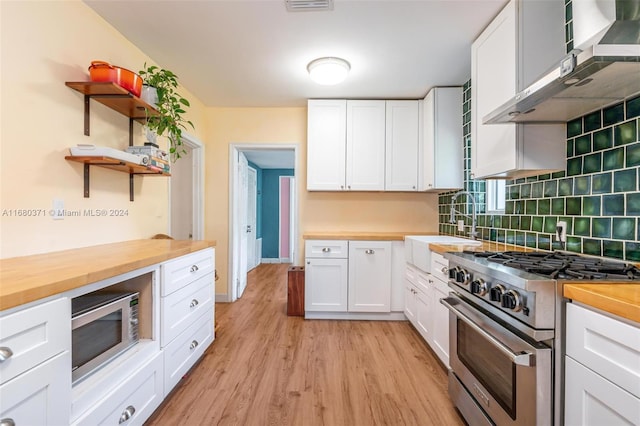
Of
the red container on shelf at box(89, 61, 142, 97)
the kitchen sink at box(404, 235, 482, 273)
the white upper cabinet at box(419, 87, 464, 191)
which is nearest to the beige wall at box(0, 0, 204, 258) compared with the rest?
the red container on shelf at box(89, 61, 142, 97)

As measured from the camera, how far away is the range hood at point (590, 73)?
946 millimetres

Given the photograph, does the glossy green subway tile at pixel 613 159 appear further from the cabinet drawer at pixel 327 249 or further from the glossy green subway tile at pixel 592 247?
the cabinet drawer at pixel 327 249

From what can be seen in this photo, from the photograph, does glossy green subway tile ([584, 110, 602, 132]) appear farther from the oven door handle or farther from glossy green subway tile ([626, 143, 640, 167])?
the oven door handle

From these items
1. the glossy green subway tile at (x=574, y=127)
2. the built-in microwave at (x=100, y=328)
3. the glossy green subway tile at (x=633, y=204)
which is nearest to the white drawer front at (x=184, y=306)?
the built-in microwave at (x=100, y=328)

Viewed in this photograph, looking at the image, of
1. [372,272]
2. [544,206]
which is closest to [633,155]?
[544,206]

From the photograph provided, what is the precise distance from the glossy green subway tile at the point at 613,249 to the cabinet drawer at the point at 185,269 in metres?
2.27

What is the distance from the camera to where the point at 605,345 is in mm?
832

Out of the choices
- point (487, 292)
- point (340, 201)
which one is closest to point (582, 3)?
point (487, 292)

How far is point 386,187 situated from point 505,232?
1.32 metres

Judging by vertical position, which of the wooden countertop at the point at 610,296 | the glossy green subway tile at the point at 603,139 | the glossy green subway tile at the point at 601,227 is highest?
the glossy green subway tile at the point at 603,139

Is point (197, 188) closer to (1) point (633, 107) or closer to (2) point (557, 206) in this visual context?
(2) point (557, 206)

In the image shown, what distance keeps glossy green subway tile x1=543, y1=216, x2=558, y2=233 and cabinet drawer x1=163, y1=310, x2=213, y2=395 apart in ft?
7.74

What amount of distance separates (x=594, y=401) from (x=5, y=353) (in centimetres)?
170

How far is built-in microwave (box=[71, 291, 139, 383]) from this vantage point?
44.6 inches
